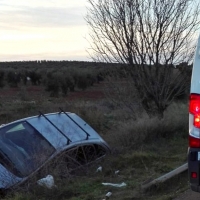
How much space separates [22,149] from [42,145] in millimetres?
372

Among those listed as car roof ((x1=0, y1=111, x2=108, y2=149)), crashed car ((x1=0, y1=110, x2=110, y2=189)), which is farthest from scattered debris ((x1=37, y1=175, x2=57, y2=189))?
car roof ((x1=0, y1=111, x2=108, y2=149))

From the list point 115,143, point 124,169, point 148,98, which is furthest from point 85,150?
point 148,98

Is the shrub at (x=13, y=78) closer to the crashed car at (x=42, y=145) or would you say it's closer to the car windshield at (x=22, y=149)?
the crashed car at (x=42, y=145)

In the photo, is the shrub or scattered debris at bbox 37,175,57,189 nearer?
scattered debris at bbox 37,175,57,189

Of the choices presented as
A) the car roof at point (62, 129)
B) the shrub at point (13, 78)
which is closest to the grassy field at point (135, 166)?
the car roof at point (62, 129)

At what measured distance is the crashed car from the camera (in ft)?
27.6

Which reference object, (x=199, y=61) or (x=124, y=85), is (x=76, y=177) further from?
(x=124, y=85)

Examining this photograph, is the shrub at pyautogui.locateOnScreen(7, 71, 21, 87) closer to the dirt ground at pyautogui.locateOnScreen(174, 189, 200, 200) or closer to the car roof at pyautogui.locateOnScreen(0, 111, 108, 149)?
the car roof at pyautogui.locateOnScreen(0, 111, 108, 149)

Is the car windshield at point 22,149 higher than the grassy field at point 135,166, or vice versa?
the car windshield at point 22,149

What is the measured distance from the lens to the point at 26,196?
756 centimetres

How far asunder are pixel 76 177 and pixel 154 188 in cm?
191

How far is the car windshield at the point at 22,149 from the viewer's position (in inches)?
334

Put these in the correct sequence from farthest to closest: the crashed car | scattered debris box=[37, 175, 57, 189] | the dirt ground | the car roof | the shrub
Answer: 1. the shrub
2. the car roof
3. the crashed car
4. scattered debris box=[37, 175, 57, 189]
5. the dirt ground

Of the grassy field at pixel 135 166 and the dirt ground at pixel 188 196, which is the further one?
the grassy field at pixel 135 166
